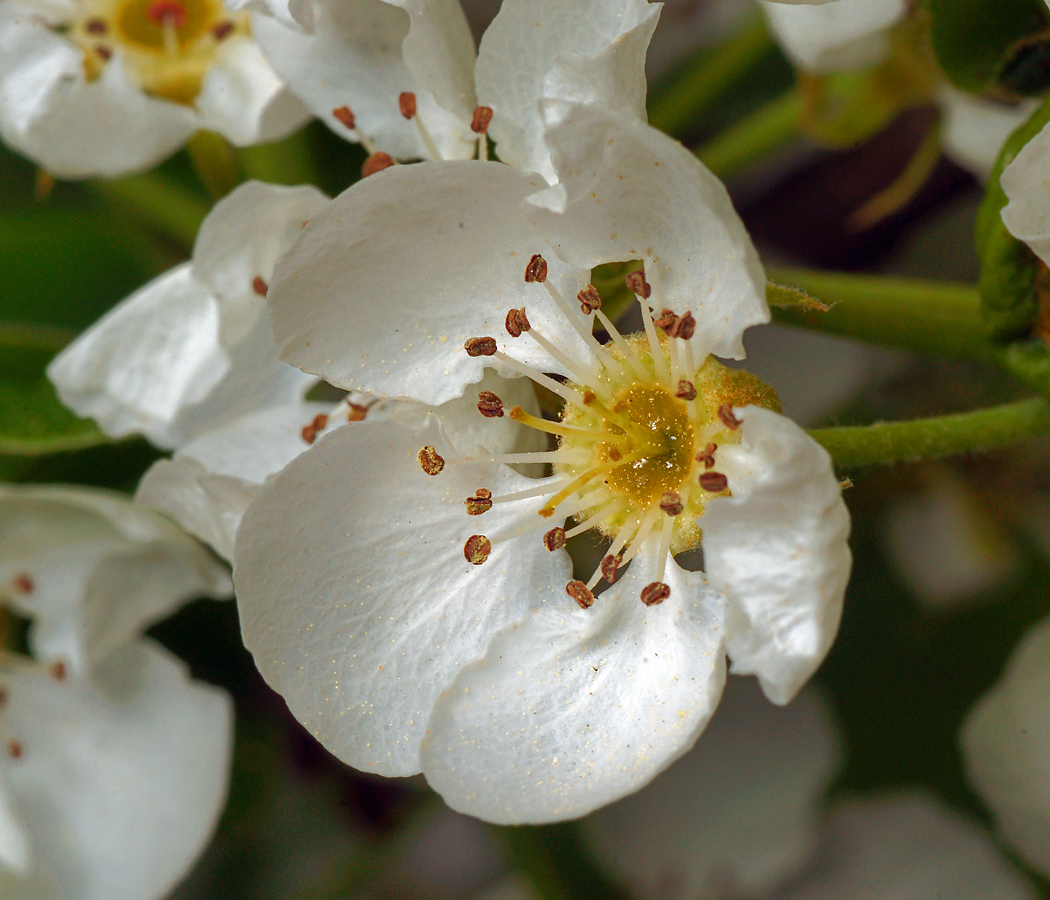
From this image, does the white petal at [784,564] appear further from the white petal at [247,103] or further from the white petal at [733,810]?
the white petal at [733,810]

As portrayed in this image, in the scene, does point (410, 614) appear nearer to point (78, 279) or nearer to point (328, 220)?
point (328, 220)

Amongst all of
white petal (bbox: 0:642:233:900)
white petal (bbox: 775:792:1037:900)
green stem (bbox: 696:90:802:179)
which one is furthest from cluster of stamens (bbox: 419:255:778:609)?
white petal (bbox: 775:792:1037:900)

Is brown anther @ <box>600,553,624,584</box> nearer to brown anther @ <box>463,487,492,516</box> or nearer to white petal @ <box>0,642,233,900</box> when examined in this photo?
brown anther @ <box>463,487,492,516</box>

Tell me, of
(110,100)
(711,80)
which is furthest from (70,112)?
(711,80)

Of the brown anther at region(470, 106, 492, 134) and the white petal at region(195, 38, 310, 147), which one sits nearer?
the brown anther at region(470, 106, 492, 134)

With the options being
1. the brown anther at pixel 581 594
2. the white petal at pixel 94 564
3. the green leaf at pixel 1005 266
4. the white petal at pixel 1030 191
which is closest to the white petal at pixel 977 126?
the green leaf at pixel 1005 266

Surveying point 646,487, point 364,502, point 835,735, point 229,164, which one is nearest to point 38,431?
point 229,164

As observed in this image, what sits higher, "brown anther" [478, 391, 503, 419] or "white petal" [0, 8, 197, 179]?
"white petal" [0, 8, 197, 179]
